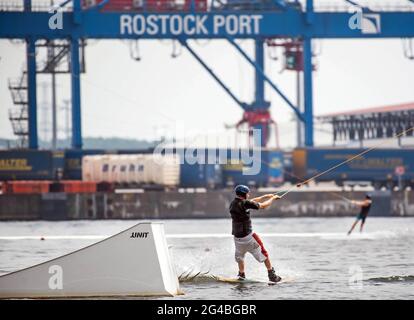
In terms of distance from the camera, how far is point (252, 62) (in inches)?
2680

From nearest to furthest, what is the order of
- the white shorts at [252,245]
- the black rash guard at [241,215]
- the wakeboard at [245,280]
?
the black rash guard at [241,215]
the white shorts at [252,245]
the wakeboard at [245,280]

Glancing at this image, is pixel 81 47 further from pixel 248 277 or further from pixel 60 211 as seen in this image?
pixel 248 277

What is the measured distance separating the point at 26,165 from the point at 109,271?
50.3 metres

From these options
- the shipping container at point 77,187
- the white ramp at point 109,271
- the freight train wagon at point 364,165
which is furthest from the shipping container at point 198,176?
the white ramp at point 109,271

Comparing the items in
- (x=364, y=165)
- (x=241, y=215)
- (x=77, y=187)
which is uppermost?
(x=364, y=165)

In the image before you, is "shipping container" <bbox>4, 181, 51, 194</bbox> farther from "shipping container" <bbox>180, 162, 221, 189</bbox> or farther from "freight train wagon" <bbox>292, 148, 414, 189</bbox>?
"freight train wagon" <bbox>292, 148, 414, 189</bbox>

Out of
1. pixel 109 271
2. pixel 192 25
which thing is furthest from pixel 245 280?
pixel 192 25

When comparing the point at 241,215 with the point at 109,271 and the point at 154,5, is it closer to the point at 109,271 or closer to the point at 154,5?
the point at 109,271

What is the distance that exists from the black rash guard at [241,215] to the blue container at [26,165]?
47574 millimetres

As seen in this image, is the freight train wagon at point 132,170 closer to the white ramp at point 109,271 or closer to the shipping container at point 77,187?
the shipping container at point 77,187

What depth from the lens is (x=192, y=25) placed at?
209ft

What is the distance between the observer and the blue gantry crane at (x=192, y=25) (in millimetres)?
60656
